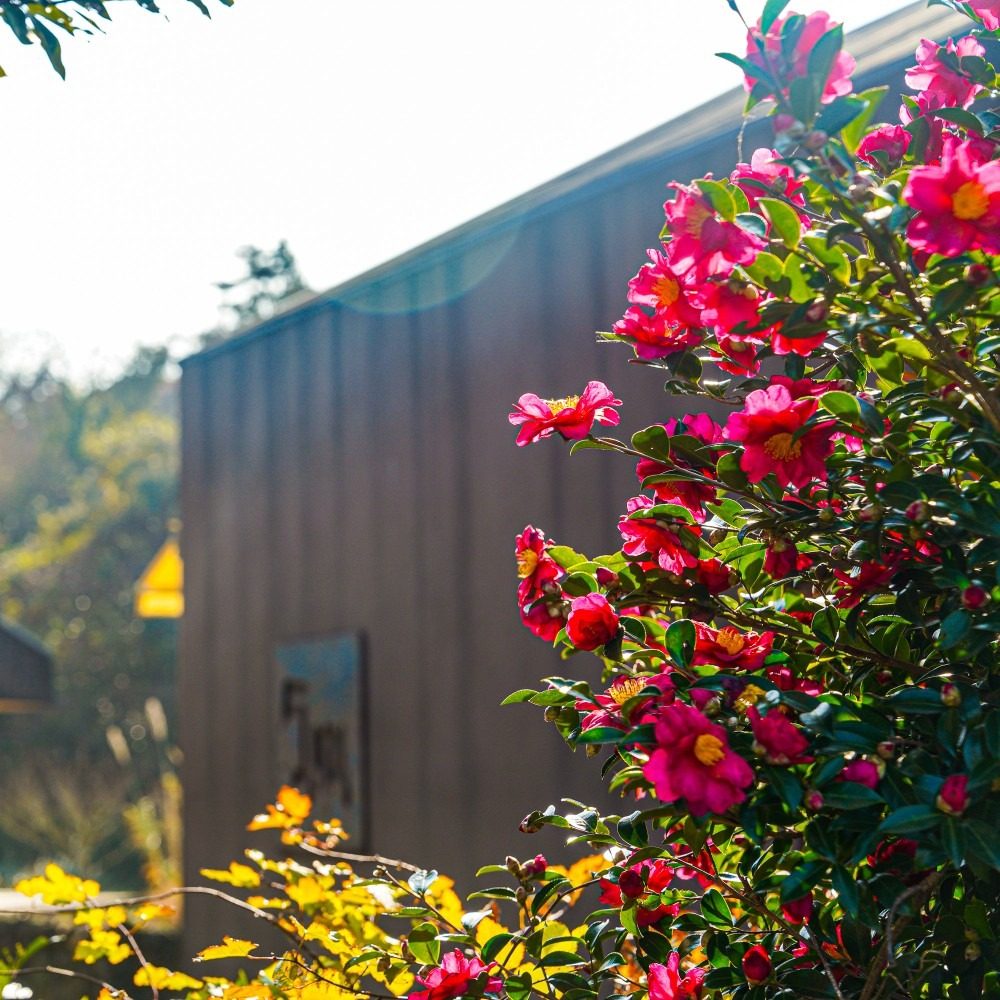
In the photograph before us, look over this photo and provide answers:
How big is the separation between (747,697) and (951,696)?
0.16 m

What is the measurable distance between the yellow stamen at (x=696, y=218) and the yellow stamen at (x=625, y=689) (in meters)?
0.40

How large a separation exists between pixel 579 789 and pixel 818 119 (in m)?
2.56

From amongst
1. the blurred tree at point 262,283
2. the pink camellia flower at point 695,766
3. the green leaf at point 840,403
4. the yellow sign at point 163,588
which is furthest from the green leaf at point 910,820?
the blurred tree at point 262,283

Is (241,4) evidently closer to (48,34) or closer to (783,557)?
(48,34)

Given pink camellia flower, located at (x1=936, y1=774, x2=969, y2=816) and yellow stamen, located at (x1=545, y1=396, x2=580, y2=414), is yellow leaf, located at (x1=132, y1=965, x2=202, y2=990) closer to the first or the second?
yellow stamen, located at (x1=545, y1=396, x2=580, y2=414)

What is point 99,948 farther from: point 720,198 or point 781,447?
point 720,198

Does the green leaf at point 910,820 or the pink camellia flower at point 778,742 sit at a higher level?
the pink camellia flower at point 778,742

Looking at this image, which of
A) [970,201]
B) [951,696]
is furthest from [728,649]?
[970,201]

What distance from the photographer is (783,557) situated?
119cm

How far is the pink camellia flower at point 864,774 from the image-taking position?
0.99 meters

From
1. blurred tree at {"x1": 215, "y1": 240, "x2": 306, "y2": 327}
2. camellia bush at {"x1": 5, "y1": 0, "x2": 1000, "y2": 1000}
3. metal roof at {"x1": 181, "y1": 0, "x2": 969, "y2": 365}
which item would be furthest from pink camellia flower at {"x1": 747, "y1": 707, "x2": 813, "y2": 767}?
blurred tree at {"x1": 215, "y1": 240, "x2": 306, "y2": 327}

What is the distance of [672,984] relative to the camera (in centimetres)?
124

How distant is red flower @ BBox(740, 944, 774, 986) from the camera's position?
117cm

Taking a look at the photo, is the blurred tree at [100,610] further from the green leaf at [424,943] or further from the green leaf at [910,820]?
the green leaf at [910,820]
